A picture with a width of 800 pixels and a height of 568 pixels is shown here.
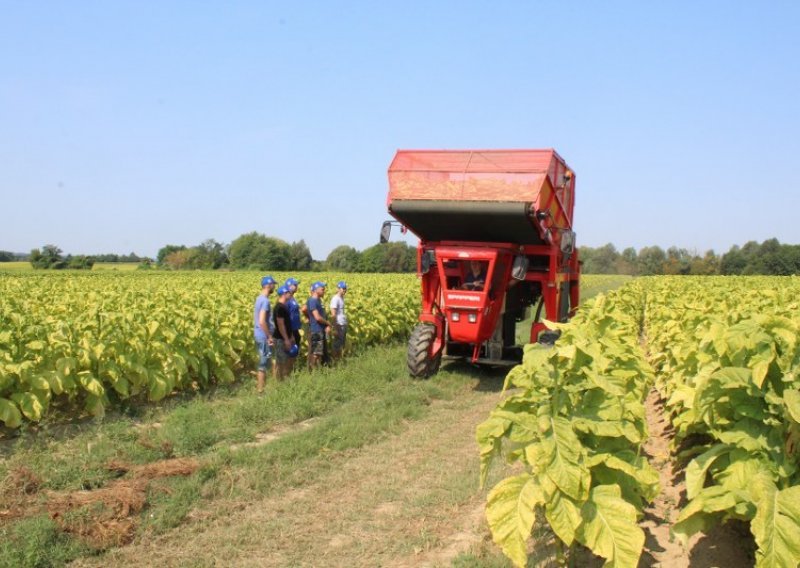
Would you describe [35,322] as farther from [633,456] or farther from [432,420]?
[633,456]

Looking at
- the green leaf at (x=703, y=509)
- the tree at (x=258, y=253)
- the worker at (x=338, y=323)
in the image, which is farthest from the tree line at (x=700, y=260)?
the green leaf at (x=703, y=509)

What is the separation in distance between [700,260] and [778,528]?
9677 centimetres

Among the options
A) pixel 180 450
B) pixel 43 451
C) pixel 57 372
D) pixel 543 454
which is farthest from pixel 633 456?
pixel 57 372

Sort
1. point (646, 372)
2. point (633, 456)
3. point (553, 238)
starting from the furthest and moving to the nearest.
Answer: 1. point (553, 238)
2. point (646, 372)
3. point (633, 456)

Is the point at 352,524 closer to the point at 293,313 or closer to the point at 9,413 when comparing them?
the point at 9,413

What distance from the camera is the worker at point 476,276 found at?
10297 mm

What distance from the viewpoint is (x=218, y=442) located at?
736cm

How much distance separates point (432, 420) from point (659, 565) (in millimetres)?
4441

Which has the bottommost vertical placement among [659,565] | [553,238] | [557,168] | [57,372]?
[659,565]

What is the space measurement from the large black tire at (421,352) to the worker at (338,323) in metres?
1.99

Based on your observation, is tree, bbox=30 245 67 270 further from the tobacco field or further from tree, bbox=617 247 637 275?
tree, bbox=617 247 637 275

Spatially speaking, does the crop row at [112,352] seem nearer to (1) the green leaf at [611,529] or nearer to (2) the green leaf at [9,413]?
(2) the green leaf at [9,413]

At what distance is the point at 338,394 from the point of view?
9.45 meters

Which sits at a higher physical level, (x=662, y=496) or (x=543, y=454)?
(x=543, y=454)
